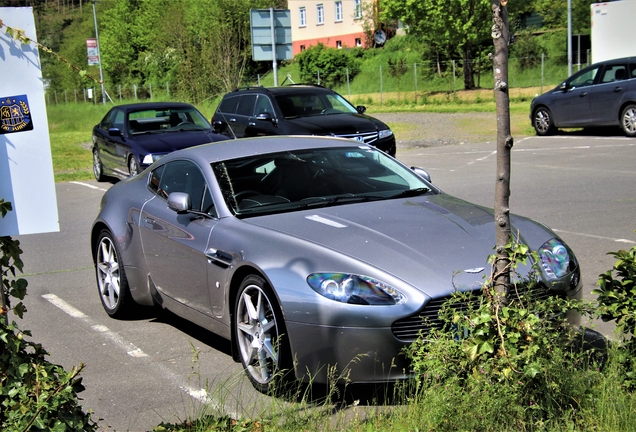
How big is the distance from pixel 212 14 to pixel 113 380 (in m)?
55.7

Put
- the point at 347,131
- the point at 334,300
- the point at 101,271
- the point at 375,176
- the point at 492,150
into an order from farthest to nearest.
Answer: the point at 492,150, the point at 347,131, the point at 101,271, the point at 375,176, the point at 334,300

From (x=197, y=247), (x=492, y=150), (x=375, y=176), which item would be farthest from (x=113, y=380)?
(x=492, y=150)

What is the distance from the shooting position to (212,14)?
5856 cm

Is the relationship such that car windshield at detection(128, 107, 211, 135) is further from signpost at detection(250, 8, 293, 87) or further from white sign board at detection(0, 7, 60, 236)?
white sign board at detection(0, 7, 60, 236)

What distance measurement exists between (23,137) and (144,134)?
501 inches

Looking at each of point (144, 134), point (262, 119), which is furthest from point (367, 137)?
point (144, 134)

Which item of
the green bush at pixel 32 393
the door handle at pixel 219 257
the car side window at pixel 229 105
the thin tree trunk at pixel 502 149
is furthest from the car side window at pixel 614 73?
the green bush at pixel 32 393

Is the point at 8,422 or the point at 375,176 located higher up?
the point at 375,176

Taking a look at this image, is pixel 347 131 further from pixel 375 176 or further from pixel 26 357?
pixel 26 357

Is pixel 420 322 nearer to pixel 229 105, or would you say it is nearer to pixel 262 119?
pixel 262 119

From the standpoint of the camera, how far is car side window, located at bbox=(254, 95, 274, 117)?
16.9 meters

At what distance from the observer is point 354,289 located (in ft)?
14.8

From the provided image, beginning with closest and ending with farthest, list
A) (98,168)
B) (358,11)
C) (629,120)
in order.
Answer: (98,168) → (629,120) → (358,11)

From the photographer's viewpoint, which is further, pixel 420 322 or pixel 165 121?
pixel 165 121
